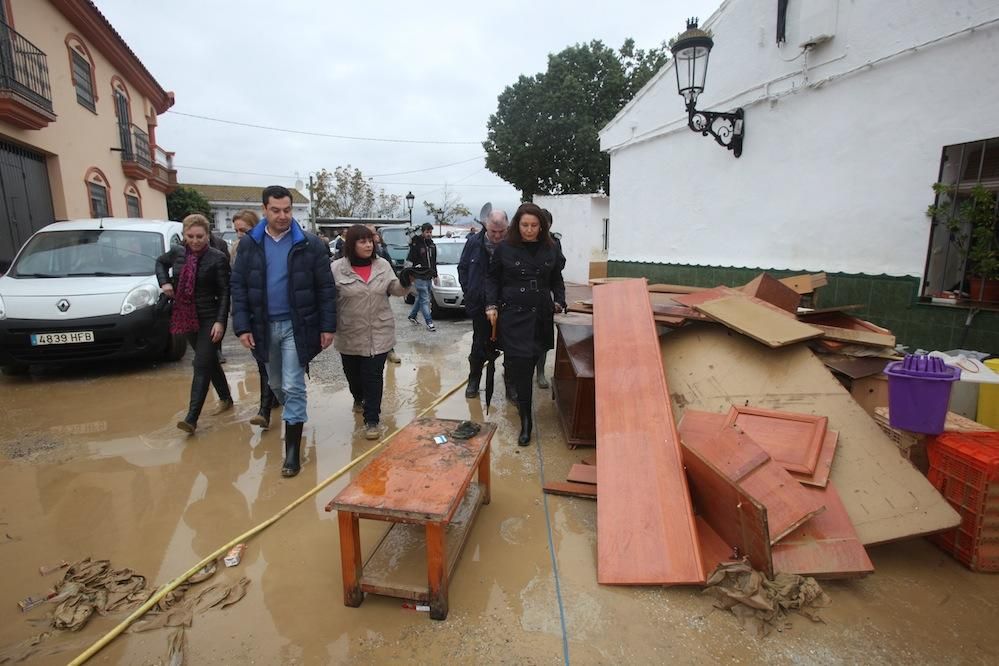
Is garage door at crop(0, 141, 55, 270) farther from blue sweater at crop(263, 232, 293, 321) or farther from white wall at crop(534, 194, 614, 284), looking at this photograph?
white wall at crop(534, 194, 614, 284)

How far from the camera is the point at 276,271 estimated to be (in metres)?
3.54

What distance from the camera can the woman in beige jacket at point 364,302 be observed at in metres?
3.99

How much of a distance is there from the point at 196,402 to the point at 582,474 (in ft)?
10.4

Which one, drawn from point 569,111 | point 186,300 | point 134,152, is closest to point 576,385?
point 186,300

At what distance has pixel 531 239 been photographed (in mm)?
3920

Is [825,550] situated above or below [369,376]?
below

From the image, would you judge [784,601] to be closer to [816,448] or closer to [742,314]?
[816,448]

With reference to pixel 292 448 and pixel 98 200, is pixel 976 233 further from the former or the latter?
pixel 98 200

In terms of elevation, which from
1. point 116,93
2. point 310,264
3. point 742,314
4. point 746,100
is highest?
point 116,93

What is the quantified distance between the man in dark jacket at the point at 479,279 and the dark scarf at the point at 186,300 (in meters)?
2.38

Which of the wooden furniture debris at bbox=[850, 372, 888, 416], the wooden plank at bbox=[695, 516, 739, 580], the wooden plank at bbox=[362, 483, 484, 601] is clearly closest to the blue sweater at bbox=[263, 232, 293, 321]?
the wooden plank at bbox=[362, 483, 484, 601]

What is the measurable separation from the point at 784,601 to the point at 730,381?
1544 mm

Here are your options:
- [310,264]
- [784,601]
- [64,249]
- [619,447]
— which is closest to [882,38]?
[619,447]

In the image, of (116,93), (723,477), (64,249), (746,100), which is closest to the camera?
(723,477)
